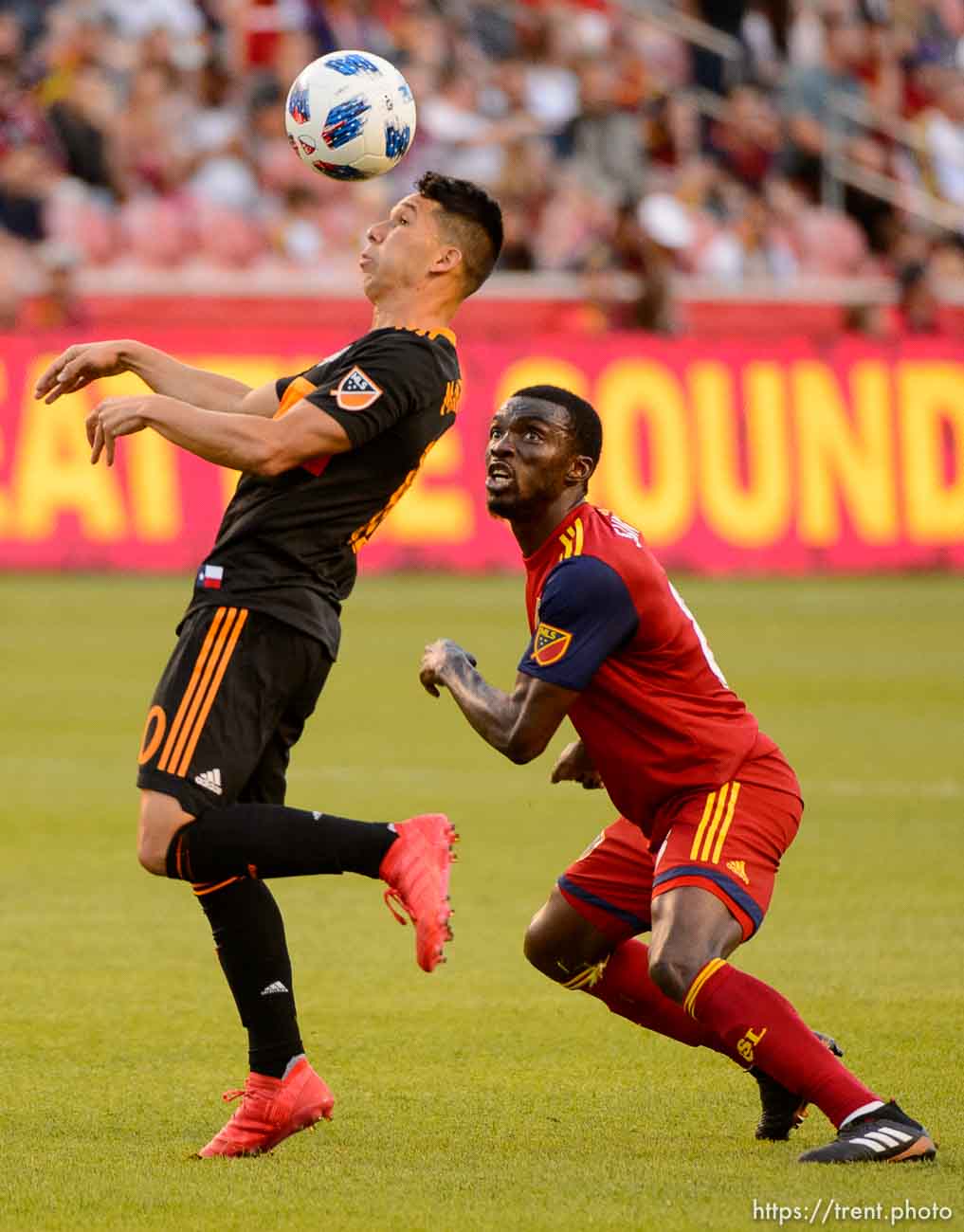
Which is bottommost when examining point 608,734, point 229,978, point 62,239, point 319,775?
point 319,775

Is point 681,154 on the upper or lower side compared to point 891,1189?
upper

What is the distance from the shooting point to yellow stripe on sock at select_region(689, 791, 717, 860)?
5.44m

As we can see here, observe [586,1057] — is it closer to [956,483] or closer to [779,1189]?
[779,1189]

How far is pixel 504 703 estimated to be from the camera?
547 centimetres

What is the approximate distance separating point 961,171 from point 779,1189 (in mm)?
23112

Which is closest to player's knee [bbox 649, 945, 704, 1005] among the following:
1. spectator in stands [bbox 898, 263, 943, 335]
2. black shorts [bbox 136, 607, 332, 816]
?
black shorts [bbox 136, 607, 332, 816]

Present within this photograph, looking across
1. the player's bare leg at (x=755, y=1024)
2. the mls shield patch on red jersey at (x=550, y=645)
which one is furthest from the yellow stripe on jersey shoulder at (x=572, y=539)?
the player's bare leg at (x=755, y=1024)

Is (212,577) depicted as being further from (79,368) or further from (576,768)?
(576,768)

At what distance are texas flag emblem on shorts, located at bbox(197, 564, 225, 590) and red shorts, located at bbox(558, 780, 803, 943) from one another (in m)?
1.21

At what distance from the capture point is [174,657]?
555cm

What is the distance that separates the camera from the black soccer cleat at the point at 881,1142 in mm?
5164

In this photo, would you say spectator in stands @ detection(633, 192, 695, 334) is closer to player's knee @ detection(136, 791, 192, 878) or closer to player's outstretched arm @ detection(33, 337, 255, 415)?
player's outstretched arm @ detection(33, 337, 255, 415)

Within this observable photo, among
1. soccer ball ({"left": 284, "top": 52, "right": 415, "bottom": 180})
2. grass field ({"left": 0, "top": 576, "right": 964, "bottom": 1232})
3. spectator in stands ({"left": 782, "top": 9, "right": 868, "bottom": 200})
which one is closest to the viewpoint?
grass field ({"left": 0, "top": 576, "right": 964, "bottom": 1232})

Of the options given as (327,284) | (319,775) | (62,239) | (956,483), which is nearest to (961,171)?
(956,483)
